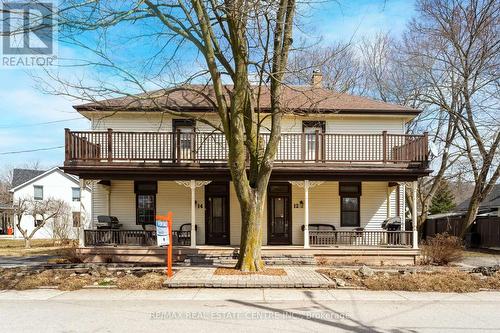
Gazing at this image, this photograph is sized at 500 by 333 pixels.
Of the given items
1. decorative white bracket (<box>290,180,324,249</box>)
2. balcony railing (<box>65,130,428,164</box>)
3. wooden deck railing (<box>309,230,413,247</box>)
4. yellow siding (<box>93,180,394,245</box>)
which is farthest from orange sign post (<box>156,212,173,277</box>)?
wooden deck railing (<box>309,230,413,247</box>)

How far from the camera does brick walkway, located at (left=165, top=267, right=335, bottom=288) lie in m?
10.5

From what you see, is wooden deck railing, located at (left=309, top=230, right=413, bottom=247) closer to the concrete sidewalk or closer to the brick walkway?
the brick walkway

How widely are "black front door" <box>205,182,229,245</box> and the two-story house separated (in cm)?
4

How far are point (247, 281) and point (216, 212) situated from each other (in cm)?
769

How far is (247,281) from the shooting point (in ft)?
35.5

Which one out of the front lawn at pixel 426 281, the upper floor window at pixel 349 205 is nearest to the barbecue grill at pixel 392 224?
the upper floor window at pixel 349 205

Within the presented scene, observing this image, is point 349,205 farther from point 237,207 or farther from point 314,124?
point 237,207

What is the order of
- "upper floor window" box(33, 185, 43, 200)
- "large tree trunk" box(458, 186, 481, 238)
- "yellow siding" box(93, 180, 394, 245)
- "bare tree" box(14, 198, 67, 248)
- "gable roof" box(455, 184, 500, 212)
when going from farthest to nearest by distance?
"upper floor window" box(33, 185, 43, 200), "bare tree" box(14, 198, 67, 248), "gable roof" box(455, 184, 500, 212), "large tree trunk" box(458, 186, 481, 238), "yellow siding" box(93, 180, 394, 245)

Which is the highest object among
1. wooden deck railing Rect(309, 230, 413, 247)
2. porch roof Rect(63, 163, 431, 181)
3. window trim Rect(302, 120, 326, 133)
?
window trim Rect(302, 120, 326, 133)

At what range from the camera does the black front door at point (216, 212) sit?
1816 cm

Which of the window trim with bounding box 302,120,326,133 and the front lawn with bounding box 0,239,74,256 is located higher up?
the window trim with bounding box 302,120,326,133

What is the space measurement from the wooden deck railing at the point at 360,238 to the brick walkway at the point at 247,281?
483 cm

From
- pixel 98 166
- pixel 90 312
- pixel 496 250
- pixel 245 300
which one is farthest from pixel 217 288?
pixel 496 250

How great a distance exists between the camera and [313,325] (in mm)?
7090
